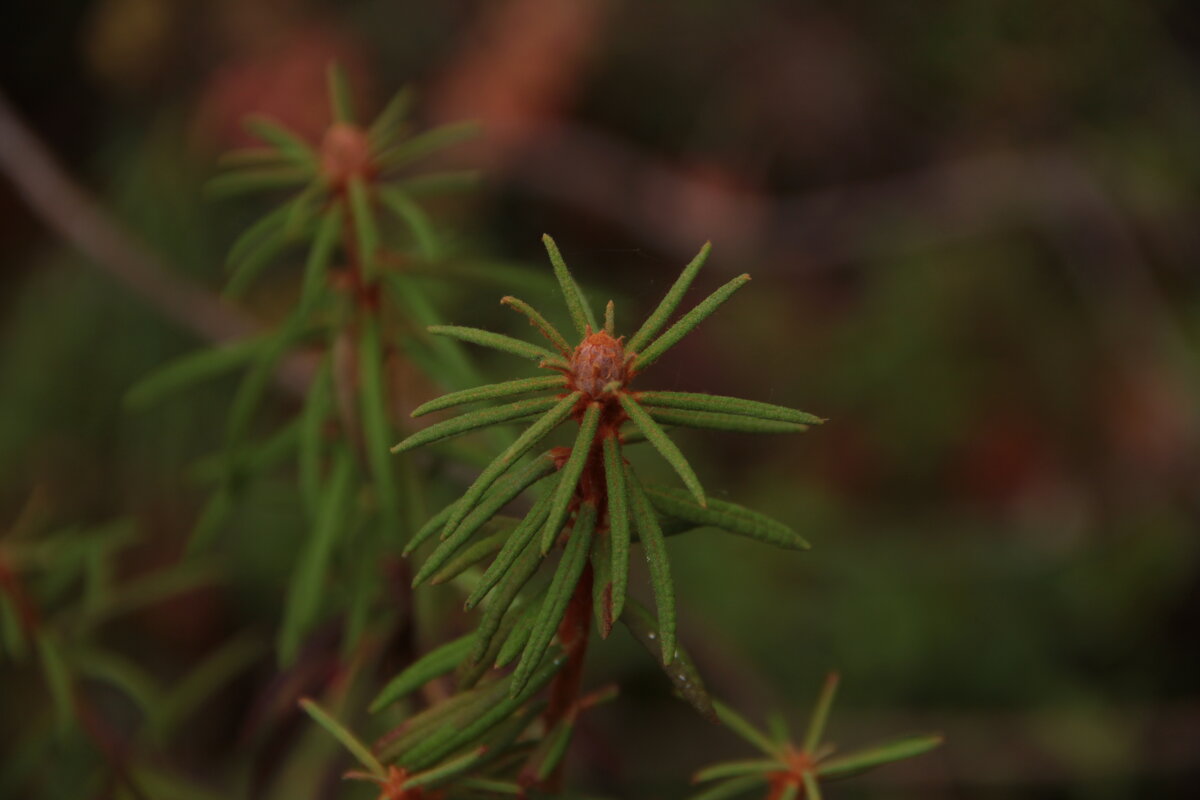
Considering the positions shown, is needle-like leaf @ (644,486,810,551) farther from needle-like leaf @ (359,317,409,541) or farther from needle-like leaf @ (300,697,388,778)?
needle-like leaf @ (359,317,409,541)

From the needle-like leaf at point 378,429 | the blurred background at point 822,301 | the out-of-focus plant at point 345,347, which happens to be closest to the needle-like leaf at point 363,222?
the out-of-focus plant at point 345,347

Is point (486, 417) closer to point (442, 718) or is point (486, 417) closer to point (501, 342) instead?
point (501, 342)

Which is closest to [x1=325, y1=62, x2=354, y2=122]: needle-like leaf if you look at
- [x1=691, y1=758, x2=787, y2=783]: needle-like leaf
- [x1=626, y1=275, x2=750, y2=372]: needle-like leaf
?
[x1=626, y1=275, x2=750, y2=372]: needle-like leaf

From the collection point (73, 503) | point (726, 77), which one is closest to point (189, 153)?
point (73, 503)

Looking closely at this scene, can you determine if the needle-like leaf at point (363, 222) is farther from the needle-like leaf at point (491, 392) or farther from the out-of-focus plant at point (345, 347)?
the needle-like leaf at point (491, 392)

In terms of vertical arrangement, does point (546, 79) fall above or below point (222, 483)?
above

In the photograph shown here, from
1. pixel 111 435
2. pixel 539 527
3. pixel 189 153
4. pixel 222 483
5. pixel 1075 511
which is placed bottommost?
pixel 539 527

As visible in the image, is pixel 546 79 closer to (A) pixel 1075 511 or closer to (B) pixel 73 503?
(B) pixel 73 503

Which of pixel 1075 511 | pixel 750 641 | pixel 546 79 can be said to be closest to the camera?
pixel 750 641
